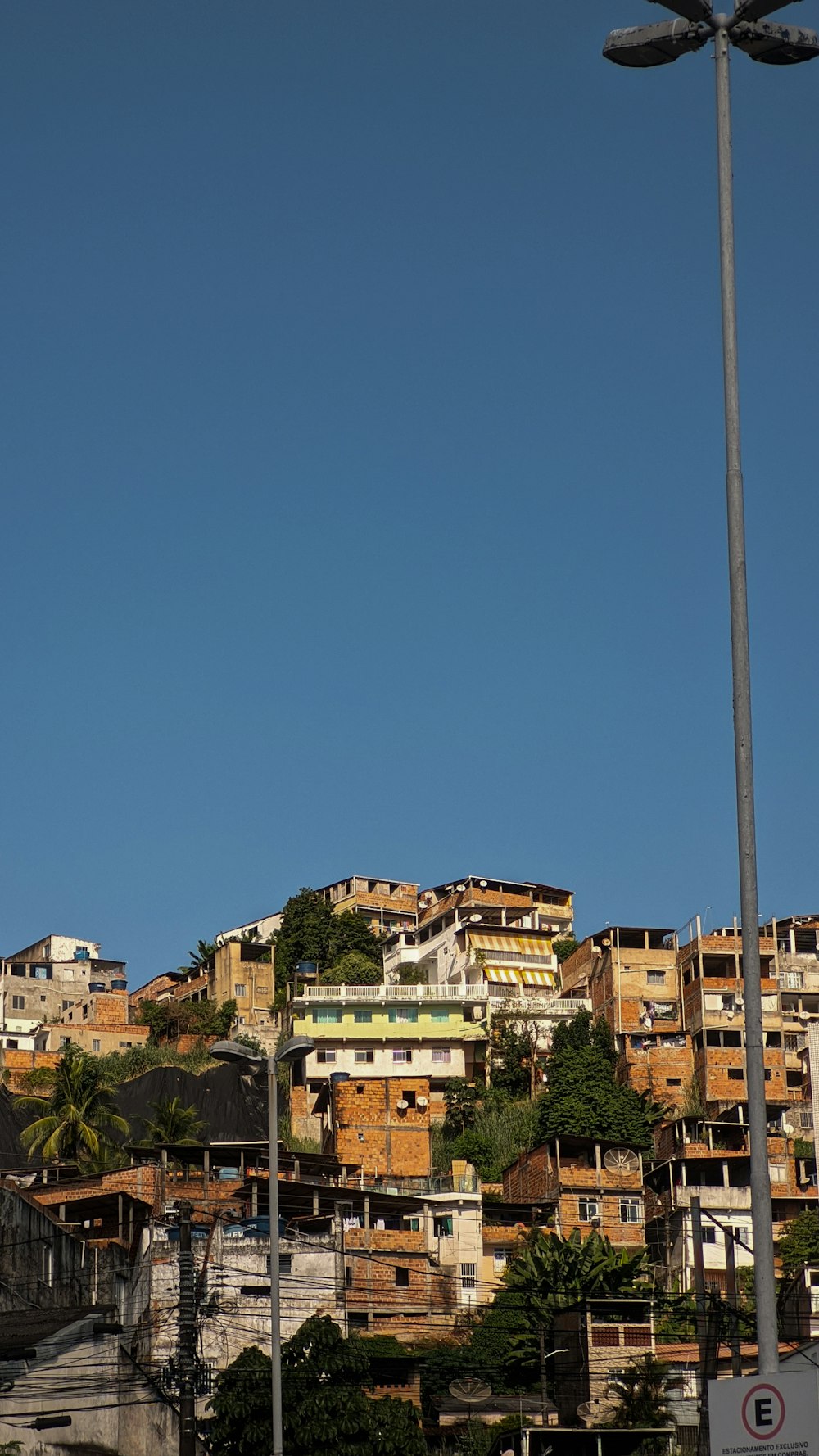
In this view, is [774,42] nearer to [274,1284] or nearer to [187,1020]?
[274,1284]

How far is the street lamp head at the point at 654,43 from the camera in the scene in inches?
589

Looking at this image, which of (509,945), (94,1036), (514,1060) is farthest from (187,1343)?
(94,1036)

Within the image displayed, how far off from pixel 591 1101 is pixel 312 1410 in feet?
136

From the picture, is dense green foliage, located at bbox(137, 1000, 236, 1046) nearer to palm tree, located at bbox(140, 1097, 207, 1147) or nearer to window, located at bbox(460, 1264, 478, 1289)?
palm tree, located at bbox(140, 1097, 207, 1147)

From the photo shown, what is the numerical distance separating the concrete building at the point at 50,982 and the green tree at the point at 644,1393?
68.2 m

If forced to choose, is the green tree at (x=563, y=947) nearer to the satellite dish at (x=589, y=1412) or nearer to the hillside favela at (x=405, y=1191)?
the hillside favela at (x=405, y=1191)

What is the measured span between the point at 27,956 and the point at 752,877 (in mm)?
117223

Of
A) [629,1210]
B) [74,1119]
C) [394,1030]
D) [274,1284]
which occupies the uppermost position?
[394,1030]

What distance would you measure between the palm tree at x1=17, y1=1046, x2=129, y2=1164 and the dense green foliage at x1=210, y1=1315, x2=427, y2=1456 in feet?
119

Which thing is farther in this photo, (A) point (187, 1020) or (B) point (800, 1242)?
(A) point (187, 1020)

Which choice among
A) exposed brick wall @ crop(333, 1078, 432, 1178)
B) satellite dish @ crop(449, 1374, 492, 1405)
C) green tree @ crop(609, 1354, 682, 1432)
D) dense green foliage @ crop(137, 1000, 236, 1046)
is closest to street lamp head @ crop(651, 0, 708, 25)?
→ green tree @ crop(609, 1354, 682, 1432)

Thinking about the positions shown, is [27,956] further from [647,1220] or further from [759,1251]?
[759,1251]

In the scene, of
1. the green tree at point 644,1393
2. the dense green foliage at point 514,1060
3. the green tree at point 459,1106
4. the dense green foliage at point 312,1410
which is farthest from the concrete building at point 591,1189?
the dense green foliage at point 312,1410

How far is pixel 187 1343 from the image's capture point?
30812mm
